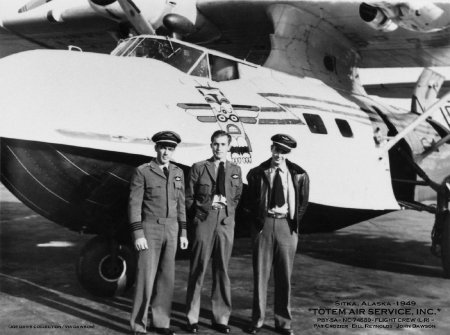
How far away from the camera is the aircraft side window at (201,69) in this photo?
222 inches

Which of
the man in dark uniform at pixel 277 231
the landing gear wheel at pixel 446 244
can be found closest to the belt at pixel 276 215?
the man in dark uniform at pixel 277 231

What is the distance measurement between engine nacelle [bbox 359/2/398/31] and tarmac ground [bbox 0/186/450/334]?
3.25 metres

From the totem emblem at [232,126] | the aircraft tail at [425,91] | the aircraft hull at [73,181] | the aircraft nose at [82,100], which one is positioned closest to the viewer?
the aircraft nose at [82,100]

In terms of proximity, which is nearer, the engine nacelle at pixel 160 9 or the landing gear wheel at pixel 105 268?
the landing gear wheel at pixel 105 268

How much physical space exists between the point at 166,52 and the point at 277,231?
8.31 feet

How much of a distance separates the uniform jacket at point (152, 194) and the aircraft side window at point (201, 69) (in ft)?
5.38

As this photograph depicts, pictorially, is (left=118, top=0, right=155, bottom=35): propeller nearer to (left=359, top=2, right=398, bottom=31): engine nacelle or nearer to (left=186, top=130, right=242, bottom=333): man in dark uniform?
(left=359, top=2, right=398, bottom=31): engine nacelle

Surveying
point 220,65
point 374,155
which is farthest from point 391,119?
point 220,65

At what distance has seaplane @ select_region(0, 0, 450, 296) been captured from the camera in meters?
4.47

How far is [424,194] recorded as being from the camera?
8656 millimetres

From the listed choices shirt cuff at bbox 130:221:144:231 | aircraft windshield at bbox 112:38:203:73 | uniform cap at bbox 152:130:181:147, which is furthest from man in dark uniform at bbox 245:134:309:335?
aircraft windshield at bbox 112:38:203:73

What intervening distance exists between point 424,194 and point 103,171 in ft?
19.7

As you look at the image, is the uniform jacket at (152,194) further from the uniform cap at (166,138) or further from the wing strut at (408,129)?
the wing strut at (408,129)

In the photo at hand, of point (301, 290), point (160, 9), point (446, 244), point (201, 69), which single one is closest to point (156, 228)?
point (201, 69)
